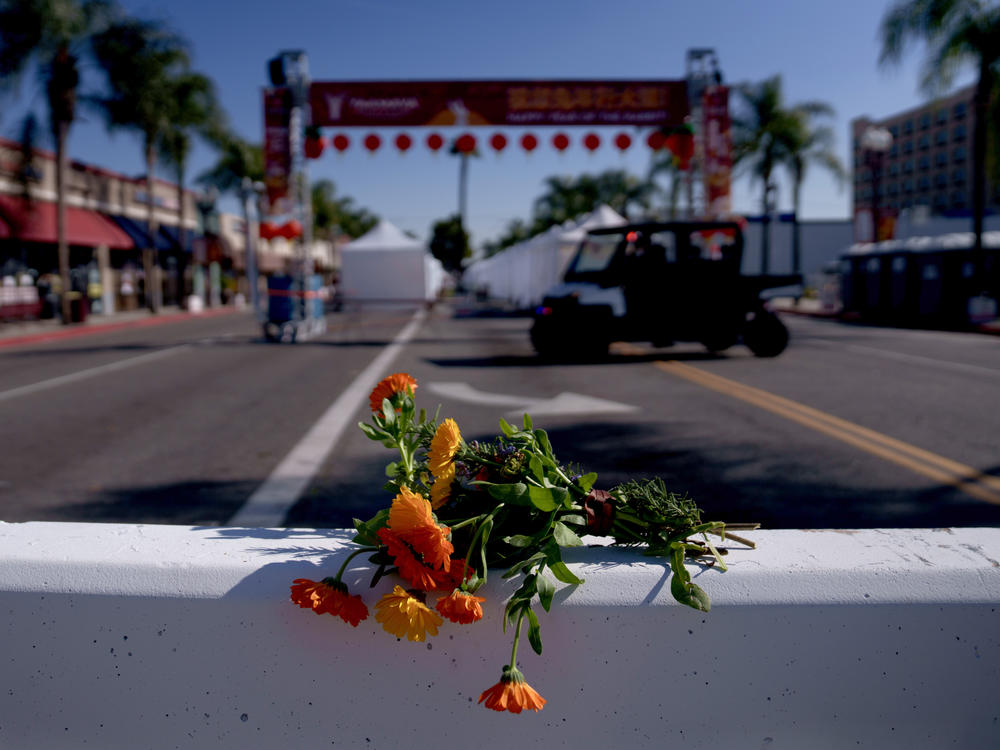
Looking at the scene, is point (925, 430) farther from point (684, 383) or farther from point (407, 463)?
point (407, 463)

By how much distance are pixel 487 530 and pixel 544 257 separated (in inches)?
1153

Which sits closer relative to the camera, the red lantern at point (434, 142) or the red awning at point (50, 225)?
the red lantern at point (434, 142)

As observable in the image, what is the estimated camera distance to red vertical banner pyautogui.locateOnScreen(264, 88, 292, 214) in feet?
66.3

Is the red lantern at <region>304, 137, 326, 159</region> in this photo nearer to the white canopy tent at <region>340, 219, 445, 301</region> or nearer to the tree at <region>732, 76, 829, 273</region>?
the white canopy tent at <region>340, 219, 445, 301</region>

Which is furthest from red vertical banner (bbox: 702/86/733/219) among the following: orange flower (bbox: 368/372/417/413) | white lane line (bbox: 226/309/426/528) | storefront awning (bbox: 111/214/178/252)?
storefront awning (bbox: 111/214/178/252)

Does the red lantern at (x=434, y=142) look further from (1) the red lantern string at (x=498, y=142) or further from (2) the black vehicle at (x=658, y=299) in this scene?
(2) the black vehicle at (x=658, y=299)

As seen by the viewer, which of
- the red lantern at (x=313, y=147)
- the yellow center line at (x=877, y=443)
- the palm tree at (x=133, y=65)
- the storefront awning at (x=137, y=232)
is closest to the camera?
the yellow center line at (x=877, y=443)

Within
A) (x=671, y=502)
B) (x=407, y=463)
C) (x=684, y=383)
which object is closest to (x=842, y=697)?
(x=671, y=502)

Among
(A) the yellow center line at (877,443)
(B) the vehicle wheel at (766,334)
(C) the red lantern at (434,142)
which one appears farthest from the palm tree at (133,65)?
(A) the yellow center line at (877,443)

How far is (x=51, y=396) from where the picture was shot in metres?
10.8

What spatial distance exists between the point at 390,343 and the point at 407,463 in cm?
1723

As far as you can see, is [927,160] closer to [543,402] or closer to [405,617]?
[543,402]

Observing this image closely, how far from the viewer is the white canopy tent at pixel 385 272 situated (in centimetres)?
3838

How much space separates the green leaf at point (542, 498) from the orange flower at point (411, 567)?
0.24m
